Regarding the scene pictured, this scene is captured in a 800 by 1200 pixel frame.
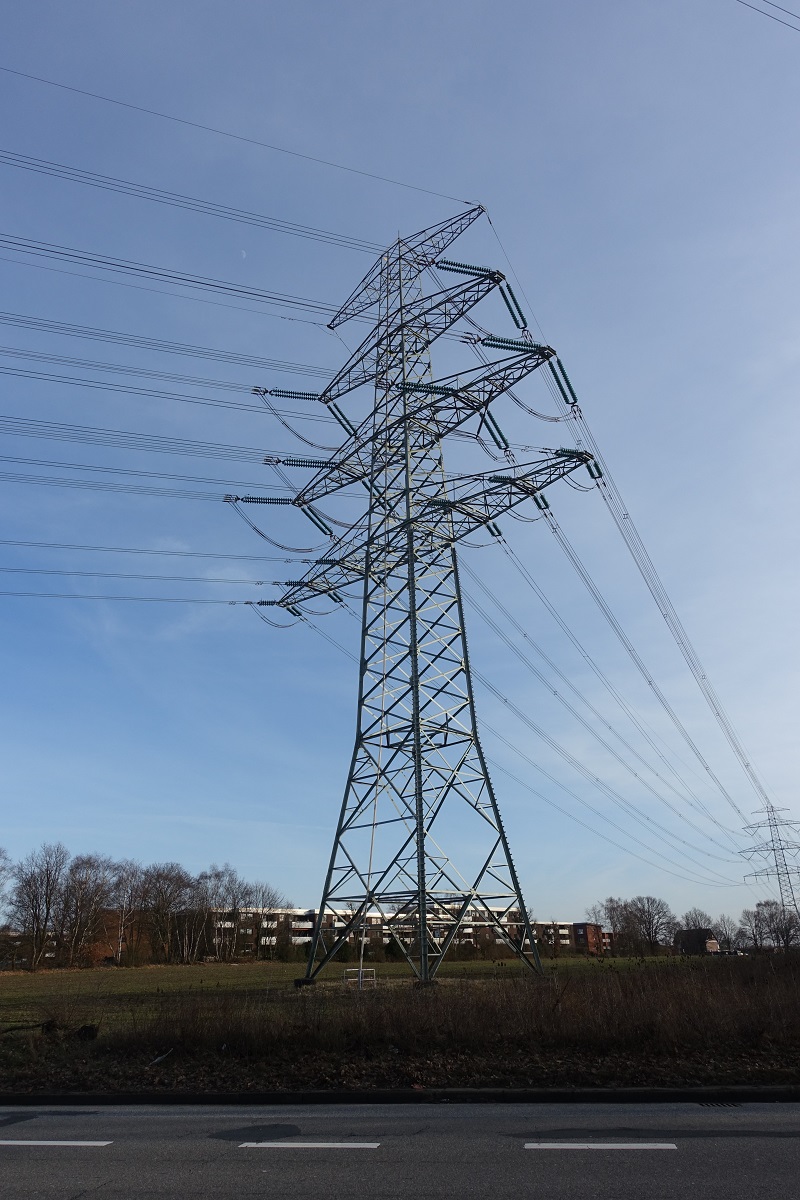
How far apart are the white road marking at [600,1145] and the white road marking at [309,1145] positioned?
1.71 meters

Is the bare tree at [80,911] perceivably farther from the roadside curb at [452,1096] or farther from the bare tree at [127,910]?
the roadside curb at [452,1096]

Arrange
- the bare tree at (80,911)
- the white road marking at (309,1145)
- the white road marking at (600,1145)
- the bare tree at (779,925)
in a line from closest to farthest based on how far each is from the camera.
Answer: the white road marking at (600,1145), the white road marking at (309,1145), the bare tree at (779,925), the bare tree at (80,911)

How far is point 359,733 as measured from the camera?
23.1m

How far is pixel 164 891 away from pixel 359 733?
274ft

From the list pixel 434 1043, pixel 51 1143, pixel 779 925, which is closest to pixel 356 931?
pixel 434 1043

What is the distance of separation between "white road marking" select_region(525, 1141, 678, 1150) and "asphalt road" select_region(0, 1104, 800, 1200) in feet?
0.07

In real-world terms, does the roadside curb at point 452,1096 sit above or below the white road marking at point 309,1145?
below

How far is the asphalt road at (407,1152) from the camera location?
6953mm

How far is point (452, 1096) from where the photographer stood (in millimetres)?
11398

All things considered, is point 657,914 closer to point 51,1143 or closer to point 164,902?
point 164,902

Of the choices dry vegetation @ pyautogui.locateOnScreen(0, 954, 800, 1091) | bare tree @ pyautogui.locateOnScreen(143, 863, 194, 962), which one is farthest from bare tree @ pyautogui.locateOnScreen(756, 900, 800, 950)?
bare tree @ pyautogui.locateOnScreen(143, 863, 194, 962)

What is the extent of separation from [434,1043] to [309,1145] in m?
5.00

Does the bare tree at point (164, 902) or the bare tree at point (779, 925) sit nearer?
the bare tree at point (779, 925)

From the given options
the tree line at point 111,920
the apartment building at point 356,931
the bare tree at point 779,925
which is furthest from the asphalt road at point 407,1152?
the tree line at point 111,920
